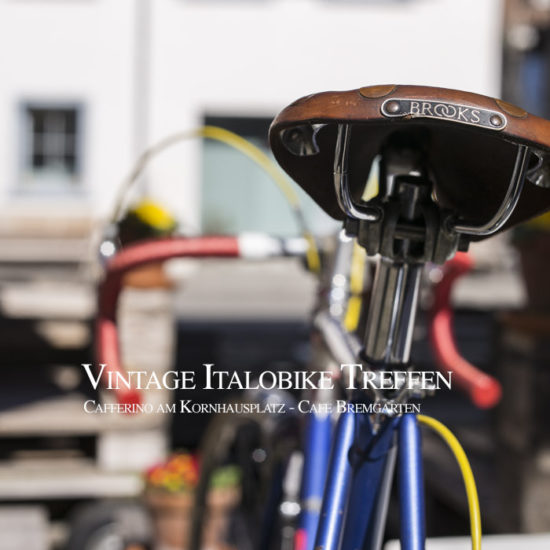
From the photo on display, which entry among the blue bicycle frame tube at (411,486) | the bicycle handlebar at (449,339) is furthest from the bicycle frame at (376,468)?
the bicycle handlebar at (449,339)

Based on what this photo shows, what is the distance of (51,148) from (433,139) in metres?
8.11

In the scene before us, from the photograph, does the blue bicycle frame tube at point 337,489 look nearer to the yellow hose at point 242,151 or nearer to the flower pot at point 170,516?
the yellow hose at point 242,151

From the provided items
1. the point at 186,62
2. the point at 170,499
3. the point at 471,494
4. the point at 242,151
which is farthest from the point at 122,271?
the point at 186,62

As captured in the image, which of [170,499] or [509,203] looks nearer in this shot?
[509,203]

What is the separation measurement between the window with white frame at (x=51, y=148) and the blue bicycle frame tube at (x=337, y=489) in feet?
25.6

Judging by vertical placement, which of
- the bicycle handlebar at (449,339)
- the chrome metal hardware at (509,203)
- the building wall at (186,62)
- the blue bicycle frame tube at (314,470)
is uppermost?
the building wall at (186,62)

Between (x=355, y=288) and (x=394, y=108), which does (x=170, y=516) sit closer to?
(x=355, y=288)

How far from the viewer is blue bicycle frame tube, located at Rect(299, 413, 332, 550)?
110 cm

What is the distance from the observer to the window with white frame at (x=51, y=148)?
827cm

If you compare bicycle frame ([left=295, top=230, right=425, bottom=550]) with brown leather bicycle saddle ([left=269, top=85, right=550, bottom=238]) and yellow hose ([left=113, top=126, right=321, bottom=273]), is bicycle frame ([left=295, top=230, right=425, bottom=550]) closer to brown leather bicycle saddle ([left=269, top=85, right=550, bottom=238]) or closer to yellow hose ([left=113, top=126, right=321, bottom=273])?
brown leather bicycle saddle ([left=269, top=85, right=550, bottom=238])

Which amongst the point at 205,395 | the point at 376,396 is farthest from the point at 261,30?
the point at 376,396

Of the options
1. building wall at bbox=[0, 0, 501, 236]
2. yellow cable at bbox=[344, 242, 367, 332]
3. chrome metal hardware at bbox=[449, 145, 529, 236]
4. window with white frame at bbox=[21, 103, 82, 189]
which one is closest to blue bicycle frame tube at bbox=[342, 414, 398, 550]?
chrome metal hardware at bbox=[449, 145, 529, 236]

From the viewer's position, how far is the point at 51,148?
8.41 m

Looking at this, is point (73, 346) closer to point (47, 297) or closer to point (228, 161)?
point (47, 297)
